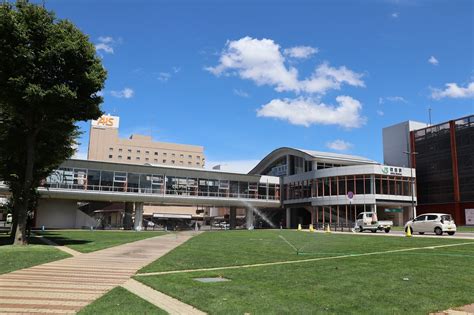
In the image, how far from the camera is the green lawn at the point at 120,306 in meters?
7.14

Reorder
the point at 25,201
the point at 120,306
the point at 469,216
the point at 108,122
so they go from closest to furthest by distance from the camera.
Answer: the point at 120,306
the point at 25,201
the point at 469,216
the point at 108,122

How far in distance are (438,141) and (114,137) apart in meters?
101

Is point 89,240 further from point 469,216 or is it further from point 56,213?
point 469,216

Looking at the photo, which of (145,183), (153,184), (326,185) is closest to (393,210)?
(326,185)

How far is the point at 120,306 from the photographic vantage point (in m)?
7.55

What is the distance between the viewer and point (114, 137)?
137m

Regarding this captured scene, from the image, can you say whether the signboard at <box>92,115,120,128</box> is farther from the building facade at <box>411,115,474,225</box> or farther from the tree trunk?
the tree trunk

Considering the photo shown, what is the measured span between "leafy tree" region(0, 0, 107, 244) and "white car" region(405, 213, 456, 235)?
23.5 m

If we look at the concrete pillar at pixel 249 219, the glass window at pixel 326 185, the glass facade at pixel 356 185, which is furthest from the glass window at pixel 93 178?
the glass window at pixel 326 185

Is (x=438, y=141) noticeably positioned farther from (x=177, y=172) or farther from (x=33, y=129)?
(x=33, y=129)

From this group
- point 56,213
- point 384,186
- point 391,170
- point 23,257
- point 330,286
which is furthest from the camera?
point 391,170

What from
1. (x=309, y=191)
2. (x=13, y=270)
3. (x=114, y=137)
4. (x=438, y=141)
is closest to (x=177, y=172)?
(x=309, y=191)

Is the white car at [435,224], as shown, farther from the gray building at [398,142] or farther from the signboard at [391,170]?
the gray building at [398,142]

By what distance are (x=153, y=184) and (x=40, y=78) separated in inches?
1517
